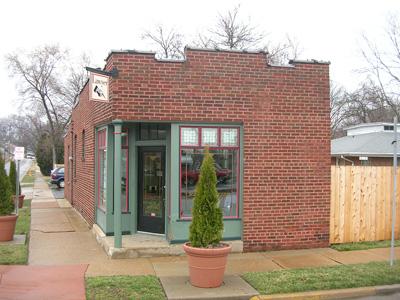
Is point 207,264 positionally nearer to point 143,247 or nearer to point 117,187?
point 143,247

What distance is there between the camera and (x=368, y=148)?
74.1ft

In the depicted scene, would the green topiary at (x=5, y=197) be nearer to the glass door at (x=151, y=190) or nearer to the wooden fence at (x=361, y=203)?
the glass door at (x=151, y=190)

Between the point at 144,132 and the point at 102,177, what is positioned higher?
the point at 144,132

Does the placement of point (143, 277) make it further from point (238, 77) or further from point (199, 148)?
point (238, 77)

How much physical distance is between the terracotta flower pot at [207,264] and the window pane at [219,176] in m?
2.55

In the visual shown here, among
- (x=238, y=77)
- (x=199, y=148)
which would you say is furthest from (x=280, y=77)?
(x=199, y=148)

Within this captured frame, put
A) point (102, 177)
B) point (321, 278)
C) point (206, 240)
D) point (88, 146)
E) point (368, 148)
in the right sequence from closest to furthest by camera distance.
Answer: point (206, 240), point (321, 278), point (102, 177), point (88, 146), point (368, 148)

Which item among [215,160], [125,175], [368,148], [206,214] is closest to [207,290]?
[206,214]

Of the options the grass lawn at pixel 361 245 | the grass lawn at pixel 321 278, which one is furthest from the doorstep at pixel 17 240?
the grass lawn at pixel 361 245

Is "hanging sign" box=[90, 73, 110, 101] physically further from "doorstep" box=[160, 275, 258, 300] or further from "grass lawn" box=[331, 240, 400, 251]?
"grass lawn" box=[331, 240, 400, 251]

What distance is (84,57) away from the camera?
213ft

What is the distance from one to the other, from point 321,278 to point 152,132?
5017 mm

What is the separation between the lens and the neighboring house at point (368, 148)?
22094 millimetres

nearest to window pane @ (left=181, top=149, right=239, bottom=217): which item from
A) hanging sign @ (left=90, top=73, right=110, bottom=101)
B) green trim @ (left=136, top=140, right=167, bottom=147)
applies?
green trim @ (left=136, top=140, right=167, bottom=147)
